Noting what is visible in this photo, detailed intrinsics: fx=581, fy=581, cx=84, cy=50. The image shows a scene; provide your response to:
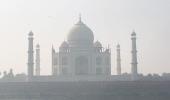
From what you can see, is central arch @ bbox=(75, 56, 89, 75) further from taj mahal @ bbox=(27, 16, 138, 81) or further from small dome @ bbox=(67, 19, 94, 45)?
small dome @ bbox=(67, 19, 94, 45)

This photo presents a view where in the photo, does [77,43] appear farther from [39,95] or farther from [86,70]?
[39,95]

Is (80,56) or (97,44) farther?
(97,44)

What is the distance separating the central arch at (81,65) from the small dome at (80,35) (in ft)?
3.90

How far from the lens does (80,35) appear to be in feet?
140

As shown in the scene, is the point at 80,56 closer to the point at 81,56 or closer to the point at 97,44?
the point at 81,56

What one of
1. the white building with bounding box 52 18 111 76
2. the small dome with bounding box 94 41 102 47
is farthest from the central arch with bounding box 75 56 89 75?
the small dome with bounding box 94 41 102 47

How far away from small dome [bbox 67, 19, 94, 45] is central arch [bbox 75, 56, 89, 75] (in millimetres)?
1189

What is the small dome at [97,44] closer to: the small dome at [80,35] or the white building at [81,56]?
the white building at [81,56]

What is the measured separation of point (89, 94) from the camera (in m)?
27.8

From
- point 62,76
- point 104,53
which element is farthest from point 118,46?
point 62,76

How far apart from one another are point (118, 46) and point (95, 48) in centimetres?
277

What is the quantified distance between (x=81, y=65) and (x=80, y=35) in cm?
228

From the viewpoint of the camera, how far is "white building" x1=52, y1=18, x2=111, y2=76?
42.7 meters

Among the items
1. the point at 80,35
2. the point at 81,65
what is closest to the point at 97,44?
the point at 80,35
